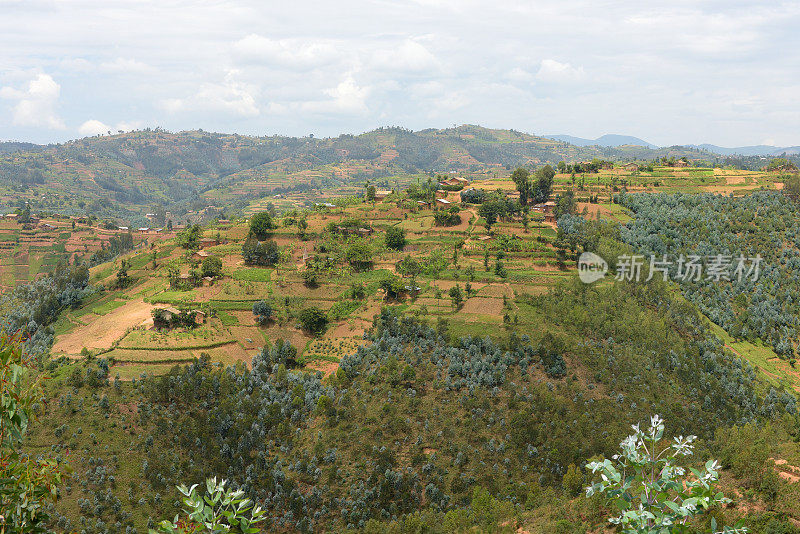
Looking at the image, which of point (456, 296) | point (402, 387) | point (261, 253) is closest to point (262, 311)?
point (261, 253)

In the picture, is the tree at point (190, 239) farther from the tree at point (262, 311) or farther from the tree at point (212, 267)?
the tree at point (262, 311)

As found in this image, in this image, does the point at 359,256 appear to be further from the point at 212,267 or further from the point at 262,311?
the point at 212,267

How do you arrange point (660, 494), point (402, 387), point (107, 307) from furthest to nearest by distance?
point (107, 307)
point (402, 387)
point (660, 494)

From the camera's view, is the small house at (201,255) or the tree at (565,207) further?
the tree at (565,207)

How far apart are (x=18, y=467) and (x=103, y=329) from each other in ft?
154

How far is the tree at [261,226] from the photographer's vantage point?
2485 inches

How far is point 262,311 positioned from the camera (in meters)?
46.8

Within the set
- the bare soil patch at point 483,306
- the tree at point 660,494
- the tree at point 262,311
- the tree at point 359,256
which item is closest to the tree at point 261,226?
the tree at point 359,256

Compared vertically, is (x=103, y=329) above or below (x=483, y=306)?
below

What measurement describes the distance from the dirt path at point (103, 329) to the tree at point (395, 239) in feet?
92.9

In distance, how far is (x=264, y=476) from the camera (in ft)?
98.1

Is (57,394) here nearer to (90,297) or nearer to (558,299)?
(90,297)

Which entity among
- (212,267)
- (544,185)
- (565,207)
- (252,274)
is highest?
(544,185)

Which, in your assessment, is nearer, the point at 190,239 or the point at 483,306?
the point at 483,306
